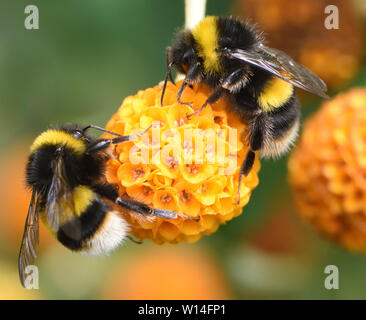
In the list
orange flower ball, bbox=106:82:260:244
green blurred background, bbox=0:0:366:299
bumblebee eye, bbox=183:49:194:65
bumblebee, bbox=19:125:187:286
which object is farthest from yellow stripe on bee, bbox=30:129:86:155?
green blurred background, bbox=0:0:366:299

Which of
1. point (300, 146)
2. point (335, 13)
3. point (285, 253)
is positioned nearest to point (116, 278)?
point (285, 253)

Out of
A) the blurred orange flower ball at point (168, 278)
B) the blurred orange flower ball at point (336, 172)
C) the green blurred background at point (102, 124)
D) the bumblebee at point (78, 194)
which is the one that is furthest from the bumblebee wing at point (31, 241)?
the blurred orange flower ball at point (336, 172)

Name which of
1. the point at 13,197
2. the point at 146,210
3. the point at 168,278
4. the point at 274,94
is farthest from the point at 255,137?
the point at 13,197

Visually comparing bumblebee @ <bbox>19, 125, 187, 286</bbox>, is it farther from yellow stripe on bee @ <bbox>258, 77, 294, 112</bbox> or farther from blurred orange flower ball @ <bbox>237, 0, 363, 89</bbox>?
blurred orange flower ball @ <bbox>237, 0, 363, 89</bbox>

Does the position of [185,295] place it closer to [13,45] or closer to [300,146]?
[300,146]

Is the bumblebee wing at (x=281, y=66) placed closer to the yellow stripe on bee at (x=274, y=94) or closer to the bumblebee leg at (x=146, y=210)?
the yellow stripe on bee at (x=274, y=94)

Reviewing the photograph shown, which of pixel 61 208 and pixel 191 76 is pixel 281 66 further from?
pixel 61 208
